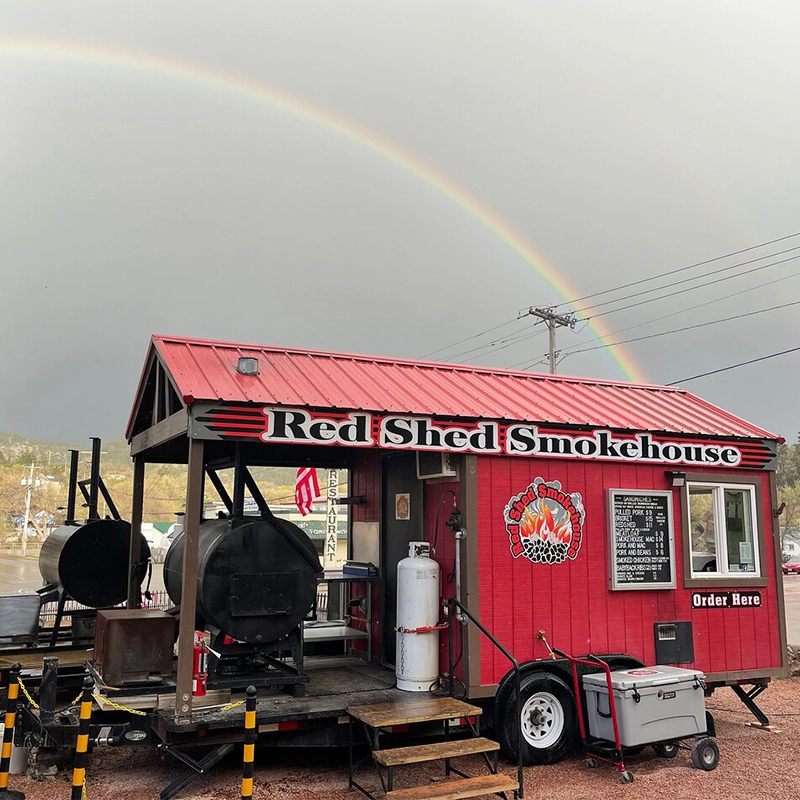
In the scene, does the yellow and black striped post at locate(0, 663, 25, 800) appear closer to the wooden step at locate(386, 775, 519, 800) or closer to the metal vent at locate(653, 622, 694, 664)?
the wooden step at locate(386, 775, 519, 800)

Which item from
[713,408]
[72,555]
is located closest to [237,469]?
[72,555]

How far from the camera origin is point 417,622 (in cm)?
834

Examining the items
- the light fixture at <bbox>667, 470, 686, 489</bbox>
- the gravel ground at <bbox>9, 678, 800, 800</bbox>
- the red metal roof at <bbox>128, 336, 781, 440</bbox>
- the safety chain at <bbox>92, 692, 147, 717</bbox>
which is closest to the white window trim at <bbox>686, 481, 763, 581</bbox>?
the light fixture at <bbox>667, 470, 686, 489</bbox>

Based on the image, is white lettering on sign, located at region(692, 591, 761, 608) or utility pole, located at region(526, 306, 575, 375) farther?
utility pole, located at region(526, 306, 575, 375)

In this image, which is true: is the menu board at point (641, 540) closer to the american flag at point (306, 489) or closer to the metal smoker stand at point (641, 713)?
the metal smoker stand at point (641, 713)

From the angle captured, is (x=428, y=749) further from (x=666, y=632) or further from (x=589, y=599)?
(x=666, y=632)

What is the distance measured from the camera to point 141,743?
7.04 meters

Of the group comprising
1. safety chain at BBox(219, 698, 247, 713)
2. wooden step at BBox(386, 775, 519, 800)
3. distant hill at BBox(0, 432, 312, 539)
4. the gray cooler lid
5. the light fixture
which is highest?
distant hill at BBox(0, 432, 312, 539)

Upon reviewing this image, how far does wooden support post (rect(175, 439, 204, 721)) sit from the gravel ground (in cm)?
86

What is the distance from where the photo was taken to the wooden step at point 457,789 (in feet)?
20.7

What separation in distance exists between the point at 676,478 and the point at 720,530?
3.26 feet

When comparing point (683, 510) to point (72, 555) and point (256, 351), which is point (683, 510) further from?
point (72, 555)

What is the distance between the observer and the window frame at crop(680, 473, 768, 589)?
376 inches

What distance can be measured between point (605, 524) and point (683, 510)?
113 centimetres
